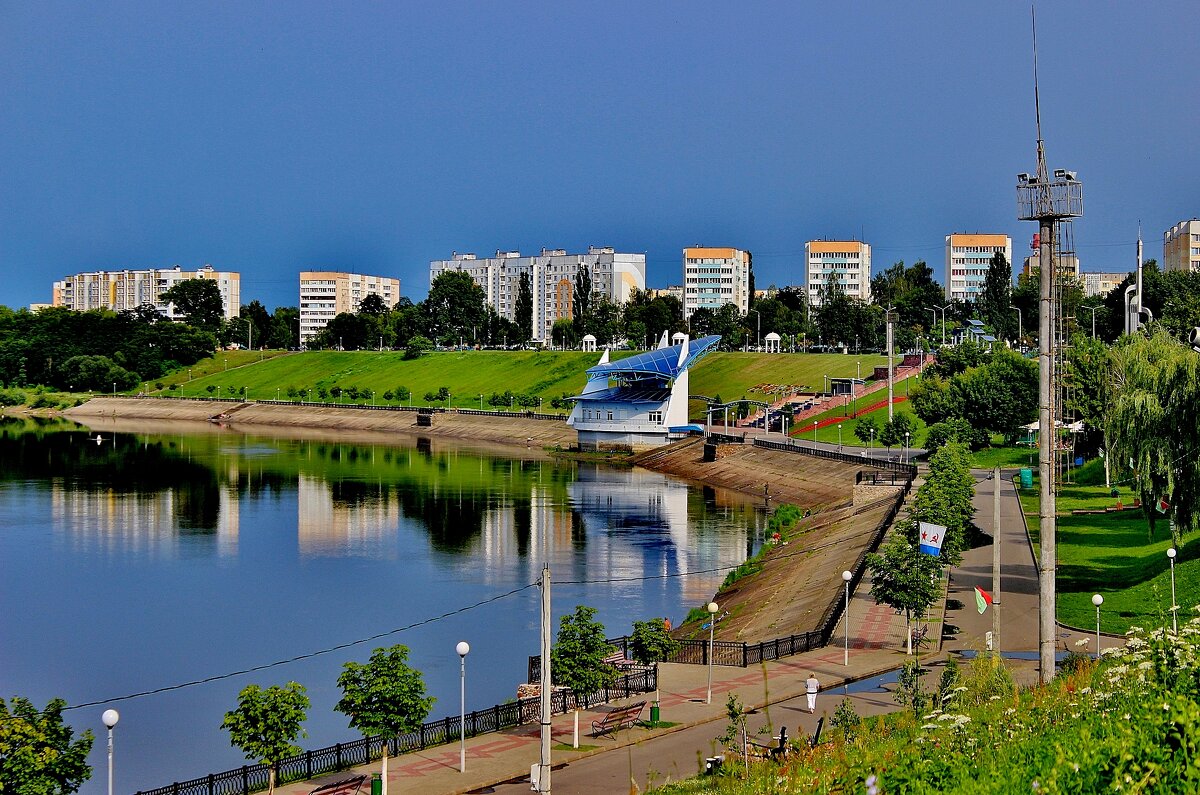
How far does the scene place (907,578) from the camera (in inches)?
1219

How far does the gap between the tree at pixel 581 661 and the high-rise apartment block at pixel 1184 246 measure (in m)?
140

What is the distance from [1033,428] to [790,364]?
5048 centimetres

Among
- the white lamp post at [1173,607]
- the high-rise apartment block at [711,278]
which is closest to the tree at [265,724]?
the white lamp post at [1173,607]

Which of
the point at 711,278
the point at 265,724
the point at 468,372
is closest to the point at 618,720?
the point at 265,724

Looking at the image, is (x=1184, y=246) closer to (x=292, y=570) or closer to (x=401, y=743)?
(x=292, y=570)

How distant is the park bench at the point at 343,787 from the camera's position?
68.5 feet

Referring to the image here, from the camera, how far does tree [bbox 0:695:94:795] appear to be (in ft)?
60.6

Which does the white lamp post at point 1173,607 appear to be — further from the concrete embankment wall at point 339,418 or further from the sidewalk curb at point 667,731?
the concrete embankment wall at point 339,418

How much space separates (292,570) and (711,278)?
144 m

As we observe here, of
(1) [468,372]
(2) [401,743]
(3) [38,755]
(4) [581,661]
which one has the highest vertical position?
(1) [468,372]

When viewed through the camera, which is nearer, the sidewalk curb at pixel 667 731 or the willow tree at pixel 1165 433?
the sidewalk curb at pixel 667 731

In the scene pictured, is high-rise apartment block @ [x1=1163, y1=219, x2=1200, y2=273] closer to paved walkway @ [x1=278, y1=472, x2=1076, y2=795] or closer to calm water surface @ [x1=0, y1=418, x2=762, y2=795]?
calm water surface @ [x1=0, y1=418, x2=762, y2=795]

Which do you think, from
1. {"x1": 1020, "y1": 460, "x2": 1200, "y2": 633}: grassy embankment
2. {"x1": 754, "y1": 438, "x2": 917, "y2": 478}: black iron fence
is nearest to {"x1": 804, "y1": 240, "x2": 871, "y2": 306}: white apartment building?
{"x1": 754, "y1": 438, "x2": 917, "y2": 478}: black iron fence

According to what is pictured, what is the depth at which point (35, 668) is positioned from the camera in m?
36.1
